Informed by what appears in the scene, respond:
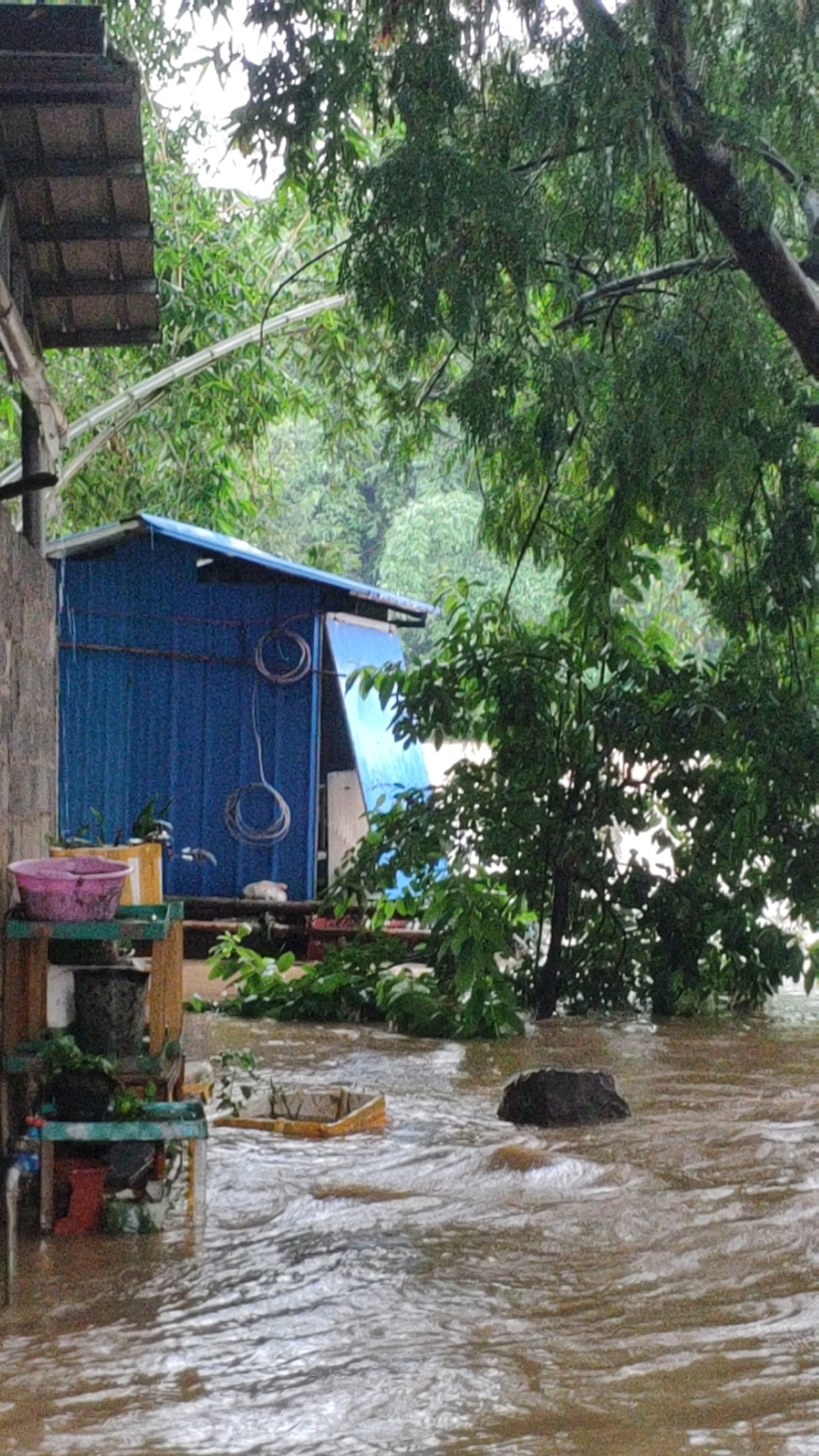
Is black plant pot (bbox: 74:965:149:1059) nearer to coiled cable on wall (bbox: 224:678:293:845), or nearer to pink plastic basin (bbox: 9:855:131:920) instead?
pink plastic basin (bbox: 9:855:131:920)

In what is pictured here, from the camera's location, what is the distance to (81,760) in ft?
43.8

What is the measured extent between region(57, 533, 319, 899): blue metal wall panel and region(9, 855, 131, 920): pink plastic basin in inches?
302

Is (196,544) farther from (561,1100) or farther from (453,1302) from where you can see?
(453,1302)

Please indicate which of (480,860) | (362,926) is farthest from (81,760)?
(480,860)

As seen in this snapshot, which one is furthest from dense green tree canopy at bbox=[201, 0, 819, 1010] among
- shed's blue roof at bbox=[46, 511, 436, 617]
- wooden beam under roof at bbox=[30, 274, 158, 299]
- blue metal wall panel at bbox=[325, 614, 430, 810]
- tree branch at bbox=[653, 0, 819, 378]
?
shed's blue roof at bbox=[46, 511, 436, 617]

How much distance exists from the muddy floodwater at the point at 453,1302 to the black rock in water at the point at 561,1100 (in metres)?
0.12

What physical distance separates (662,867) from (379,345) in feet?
15.6

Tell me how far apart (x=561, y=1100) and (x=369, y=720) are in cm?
691

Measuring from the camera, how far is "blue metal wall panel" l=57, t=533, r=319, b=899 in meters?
13.4

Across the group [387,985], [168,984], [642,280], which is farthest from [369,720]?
[168,984]

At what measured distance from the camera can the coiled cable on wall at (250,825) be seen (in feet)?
43.4

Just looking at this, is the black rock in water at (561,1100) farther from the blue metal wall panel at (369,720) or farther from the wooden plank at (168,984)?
the blue metal wall panel at (369,720)

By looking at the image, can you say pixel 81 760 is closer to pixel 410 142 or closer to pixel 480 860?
pixel 480 860

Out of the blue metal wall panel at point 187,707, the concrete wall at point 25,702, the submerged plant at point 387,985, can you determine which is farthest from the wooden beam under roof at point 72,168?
the blue metal wall panel at point 187,707
